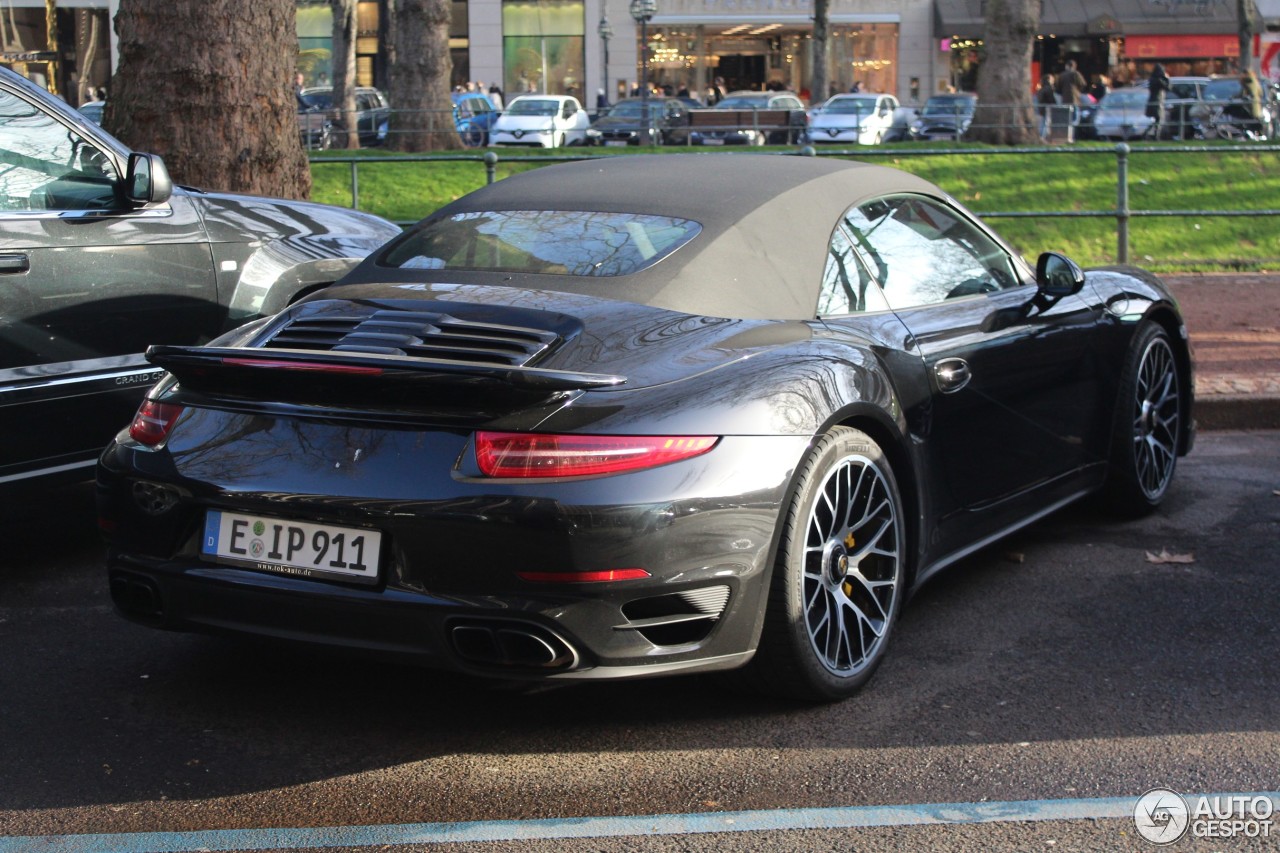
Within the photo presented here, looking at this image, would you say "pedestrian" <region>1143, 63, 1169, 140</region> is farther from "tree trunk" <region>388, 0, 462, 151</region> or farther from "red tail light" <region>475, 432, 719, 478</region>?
"red tail light" <region>475, 432, 719, 478</region>

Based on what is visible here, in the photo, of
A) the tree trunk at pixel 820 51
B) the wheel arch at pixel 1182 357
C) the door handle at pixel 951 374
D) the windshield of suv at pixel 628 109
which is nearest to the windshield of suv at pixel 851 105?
the windshield of suv at pixel 628 109

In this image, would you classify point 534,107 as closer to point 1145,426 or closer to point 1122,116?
point 1122,116

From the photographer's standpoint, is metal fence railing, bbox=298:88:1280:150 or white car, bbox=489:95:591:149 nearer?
metal fence railing, bbox=298:88:1280:150

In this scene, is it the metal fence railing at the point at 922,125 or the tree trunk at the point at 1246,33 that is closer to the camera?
the metal fence railing at the point at 922,125

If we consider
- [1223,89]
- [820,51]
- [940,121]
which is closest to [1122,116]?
[1223,89]

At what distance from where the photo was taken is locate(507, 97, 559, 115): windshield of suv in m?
33.5

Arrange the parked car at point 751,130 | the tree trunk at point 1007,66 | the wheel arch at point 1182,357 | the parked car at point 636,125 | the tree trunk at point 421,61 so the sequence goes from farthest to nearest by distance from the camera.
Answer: the parked car at point 636,125 → the parked car at point 751,130 → the tree trunk at point 421,61 → the tree trunk at point 1007,66 → the wheel arch at point 1182,357

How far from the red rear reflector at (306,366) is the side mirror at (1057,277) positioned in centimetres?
266

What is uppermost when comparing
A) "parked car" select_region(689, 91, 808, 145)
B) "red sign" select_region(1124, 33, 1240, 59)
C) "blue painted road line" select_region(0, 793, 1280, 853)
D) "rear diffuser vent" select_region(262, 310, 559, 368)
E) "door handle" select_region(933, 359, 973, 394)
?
"red sign" select_region(1124, 33, 1240, 59)

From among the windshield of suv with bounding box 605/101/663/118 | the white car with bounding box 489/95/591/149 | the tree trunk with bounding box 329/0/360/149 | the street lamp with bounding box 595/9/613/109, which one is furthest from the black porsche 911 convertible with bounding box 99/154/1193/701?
the street lamp with bounding box 595/9/613/109

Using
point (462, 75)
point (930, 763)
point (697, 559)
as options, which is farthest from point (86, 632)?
point (462, 75)

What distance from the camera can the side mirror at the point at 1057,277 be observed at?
5105 millimetres

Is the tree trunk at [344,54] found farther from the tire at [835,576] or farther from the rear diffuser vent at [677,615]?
the rear diffuser vent at [677,615]

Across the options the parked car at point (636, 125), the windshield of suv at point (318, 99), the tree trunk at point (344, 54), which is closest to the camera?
the parked car at point (636, 125)
